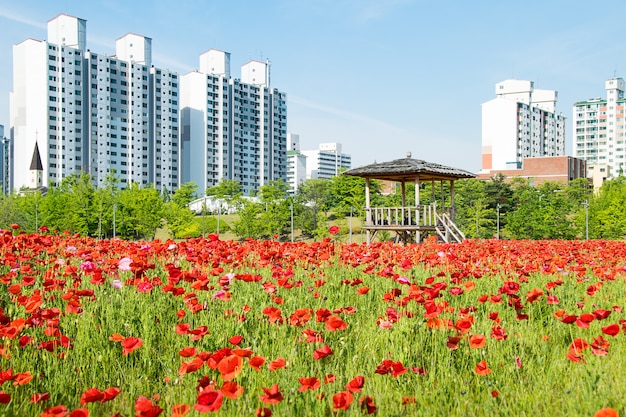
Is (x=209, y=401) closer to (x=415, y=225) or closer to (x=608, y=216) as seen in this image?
(x=415, y=225)

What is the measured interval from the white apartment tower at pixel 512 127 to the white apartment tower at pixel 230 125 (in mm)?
39356

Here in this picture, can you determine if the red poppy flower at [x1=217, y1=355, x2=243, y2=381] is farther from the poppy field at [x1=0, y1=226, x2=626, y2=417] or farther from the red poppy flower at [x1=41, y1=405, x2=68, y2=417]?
the red poppy flower at [x1=41, y1=405, x2=68, y2=417]

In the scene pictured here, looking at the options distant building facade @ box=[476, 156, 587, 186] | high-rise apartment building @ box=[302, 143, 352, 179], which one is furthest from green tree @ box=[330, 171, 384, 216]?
high-rise apartment building @ box=[302, 143, 352, 179]

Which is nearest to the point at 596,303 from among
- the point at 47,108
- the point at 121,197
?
the point at 121,197

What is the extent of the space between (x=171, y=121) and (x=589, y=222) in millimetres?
73064

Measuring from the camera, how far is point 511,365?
127 inches

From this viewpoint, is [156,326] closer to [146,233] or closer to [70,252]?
[70,252]

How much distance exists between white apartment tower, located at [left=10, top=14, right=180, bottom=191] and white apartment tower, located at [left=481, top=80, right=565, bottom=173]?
5552 cm

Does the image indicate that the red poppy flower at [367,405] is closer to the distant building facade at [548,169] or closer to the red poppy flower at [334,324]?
the red poppy flower at [334,324]

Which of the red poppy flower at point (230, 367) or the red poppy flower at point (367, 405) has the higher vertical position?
the red poppy flower at point (230, 367)

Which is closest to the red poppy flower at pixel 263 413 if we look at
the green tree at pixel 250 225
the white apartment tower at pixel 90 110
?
the green tree at pixel 250 225

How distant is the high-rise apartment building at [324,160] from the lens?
585 feet

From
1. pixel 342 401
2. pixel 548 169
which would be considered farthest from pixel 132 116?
pixel 342 401

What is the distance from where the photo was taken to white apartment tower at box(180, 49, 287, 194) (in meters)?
102
